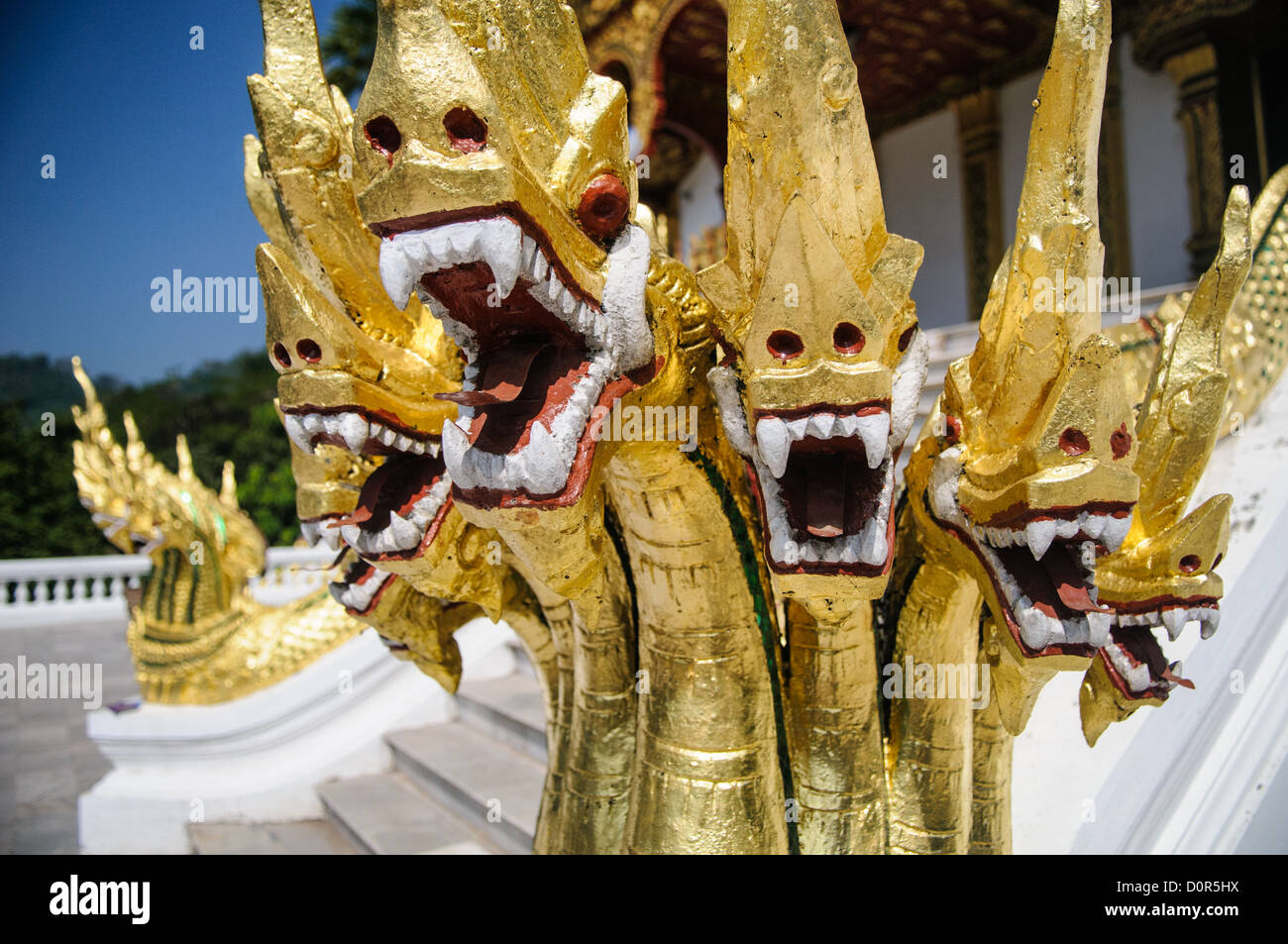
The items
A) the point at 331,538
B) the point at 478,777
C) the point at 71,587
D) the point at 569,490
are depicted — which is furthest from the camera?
the point at 71,587

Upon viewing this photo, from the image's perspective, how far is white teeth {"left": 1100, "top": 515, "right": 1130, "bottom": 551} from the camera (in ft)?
2.87

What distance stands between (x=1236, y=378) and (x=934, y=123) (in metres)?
4.55

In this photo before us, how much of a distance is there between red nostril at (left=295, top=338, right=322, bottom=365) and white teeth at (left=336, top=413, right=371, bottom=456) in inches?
3.1

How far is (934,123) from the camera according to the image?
6.30 meters

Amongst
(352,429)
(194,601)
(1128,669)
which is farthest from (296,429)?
(194,601)

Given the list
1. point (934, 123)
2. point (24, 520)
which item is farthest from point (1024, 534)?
point (24, 520)

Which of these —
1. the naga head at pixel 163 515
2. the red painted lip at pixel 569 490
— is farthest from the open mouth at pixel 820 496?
the naga head at pixel 163 515

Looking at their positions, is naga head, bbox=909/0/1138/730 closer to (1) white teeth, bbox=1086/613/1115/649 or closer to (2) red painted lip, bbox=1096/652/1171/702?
(1) white teeth, bbox=1086/613/1115/649

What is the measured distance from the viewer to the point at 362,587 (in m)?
1.29

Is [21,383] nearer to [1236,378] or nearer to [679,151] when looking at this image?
[679,151]

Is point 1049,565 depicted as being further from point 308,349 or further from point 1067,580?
point 308,349

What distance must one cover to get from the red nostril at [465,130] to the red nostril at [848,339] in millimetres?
343

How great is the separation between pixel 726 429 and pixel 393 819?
2325mm

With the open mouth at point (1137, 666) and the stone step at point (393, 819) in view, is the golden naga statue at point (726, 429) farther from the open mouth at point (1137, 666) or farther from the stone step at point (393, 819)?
the stone step at point (393, 819)
